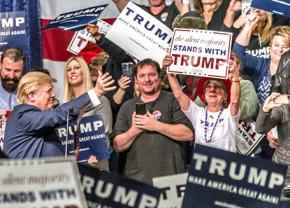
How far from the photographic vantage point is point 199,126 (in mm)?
7199

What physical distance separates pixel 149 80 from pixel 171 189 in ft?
8.95

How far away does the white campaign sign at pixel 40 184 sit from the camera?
381 centimetres

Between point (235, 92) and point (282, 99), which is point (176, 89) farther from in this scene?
point (282, 99)

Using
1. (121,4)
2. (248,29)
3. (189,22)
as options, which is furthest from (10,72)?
(248,29)

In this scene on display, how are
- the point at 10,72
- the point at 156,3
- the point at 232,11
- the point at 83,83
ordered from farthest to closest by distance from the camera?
the point at 10,72, the point at 156,3, the point at 232,11, the point at 83,83

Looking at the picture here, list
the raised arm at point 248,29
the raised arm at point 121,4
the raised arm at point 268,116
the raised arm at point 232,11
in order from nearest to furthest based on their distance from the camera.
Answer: the raised arm at point 268,116, the raised arm at point 248,29, the raised arm at point 232,11, the raised arm at point 121,4

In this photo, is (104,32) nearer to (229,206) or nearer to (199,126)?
(199,126)

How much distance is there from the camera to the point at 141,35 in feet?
25.3

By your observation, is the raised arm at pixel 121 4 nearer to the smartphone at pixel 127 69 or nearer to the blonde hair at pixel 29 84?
the smartphone at pixel 127 69

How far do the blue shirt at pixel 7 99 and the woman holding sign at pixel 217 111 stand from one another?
1.49 meters

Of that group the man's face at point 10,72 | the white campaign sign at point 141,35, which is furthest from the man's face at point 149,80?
the man's face at point 10,72

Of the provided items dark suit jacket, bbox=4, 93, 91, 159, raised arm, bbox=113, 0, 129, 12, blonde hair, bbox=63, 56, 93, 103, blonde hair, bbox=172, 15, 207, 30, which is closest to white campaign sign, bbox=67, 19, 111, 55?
raised arm, bbox=113, 0, 129, 12

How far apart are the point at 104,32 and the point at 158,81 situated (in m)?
1.10

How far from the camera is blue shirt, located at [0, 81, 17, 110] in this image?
A: 26.6 feet
